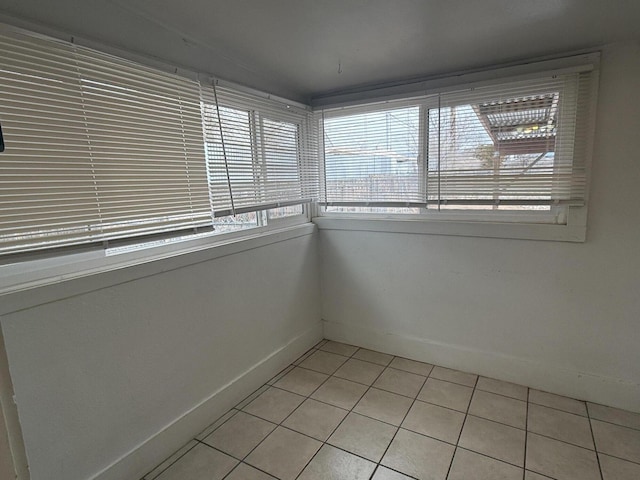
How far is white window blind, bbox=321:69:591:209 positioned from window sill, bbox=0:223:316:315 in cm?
119

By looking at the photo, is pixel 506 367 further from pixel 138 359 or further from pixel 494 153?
pixel 138 359

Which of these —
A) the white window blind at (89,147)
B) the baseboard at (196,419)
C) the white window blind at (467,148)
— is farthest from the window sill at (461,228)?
the white window blind at (89,147)

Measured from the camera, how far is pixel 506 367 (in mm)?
2385

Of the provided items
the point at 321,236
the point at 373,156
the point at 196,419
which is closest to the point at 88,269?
the point at 196,419

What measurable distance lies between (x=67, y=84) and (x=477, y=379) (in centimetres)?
278

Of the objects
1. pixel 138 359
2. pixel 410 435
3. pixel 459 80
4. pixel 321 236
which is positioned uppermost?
pixel 459 80

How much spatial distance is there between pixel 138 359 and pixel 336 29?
179 centimetres

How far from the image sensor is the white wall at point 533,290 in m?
1.94

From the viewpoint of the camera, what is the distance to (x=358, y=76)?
2355 mm

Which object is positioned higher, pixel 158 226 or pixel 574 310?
pixel 158 226

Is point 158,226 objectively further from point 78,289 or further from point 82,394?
point 82,394

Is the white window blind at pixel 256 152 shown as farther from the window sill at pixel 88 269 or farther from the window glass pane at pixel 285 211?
the window sill at pixel 88 269

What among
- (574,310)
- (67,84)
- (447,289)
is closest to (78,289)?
(67,84)

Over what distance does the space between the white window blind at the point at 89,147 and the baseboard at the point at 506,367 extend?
173 centimetres
